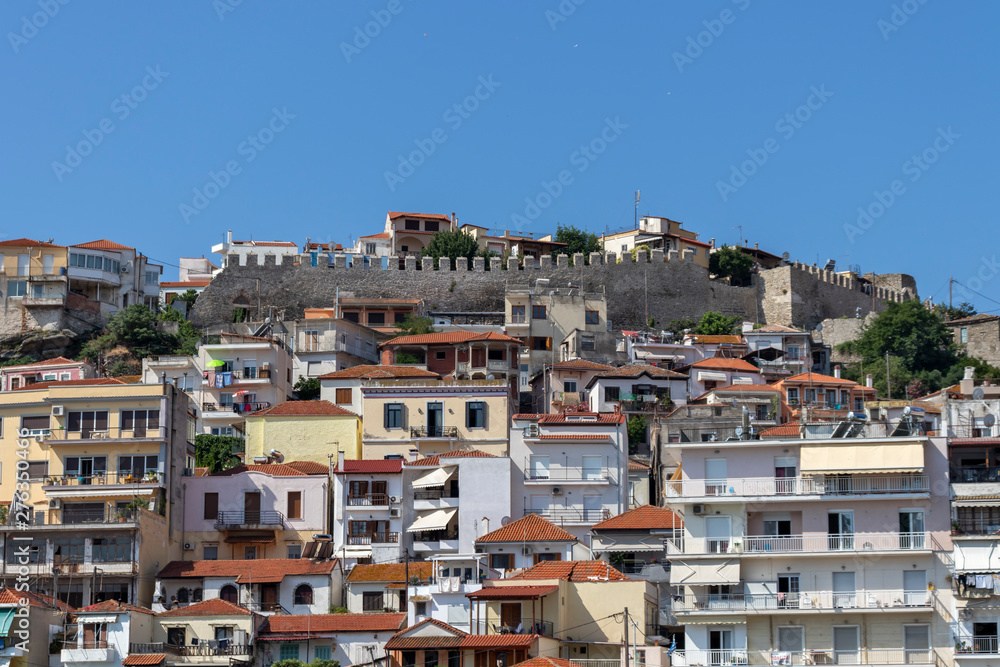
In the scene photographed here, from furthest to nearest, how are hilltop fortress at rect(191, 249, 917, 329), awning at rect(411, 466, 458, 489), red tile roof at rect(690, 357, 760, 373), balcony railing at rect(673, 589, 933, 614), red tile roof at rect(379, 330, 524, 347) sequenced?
hilltop fortress at rect(191, 249, 917, 329) < red tile roof at rect(379, 330, 524, 347) < red tile roof at rect(690, 357, 760, 373) < awning at rect(411, 466, 458, 489) < balcony railing at rect(673, 589, 933, 614)

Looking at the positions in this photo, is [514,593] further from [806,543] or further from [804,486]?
[804,486]

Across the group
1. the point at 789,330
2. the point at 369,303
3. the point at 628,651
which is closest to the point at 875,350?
the point at 789,330

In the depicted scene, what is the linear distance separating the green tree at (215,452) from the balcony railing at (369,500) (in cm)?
939

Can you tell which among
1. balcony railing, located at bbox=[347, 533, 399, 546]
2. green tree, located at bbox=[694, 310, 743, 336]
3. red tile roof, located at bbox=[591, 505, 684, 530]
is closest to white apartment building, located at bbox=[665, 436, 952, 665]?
red tile roof, located at bbox=[591, 505, 684, 530]

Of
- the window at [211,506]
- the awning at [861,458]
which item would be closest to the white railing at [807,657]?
the awning at [861,458]

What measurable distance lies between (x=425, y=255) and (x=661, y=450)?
→ 36.6 m

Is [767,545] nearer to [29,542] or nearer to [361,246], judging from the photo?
[29,542]

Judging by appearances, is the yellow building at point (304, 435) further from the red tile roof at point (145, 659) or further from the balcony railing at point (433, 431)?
the red tile roof at point (145, 659)

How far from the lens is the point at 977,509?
124ft

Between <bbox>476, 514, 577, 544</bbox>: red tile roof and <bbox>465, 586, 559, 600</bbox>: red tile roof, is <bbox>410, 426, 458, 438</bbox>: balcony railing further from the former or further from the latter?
<bbox>465, 586, 559, 600</bbox>: red tile roof

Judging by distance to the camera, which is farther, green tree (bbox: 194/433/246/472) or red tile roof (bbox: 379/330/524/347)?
red tile roof (bbox: 379/330/524/347)

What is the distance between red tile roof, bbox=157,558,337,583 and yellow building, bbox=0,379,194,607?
90 centimetres

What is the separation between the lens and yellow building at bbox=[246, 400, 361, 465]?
53.8 m

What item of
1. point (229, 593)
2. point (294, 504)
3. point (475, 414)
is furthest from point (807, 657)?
point (475, 414)
